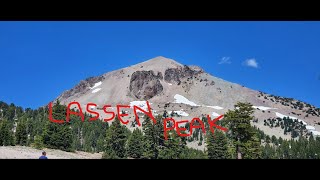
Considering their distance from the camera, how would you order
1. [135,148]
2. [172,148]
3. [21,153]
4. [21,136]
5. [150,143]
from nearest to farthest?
[21,153], [172,148], [150,143], [135,148], [21,136]

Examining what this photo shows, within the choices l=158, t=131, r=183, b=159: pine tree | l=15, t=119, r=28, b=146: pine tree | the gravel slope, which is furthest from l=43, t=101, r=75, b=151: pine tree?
l=15, t=119, r=28, b=146: pine tree

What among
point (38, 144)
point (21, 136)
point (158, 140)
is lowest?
point (38, 144)

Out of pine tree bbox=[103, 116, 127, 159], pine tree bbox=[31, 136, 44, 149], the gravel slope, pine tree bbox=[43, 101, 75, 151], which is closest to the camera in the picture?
the gravel slope

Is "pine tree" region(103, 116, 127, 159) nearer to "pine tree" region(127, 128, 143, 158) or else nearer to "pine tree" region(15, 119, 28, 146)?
"pine tree" region(127, 128, 143, 158)

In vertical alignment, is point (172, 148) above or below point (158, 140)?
below

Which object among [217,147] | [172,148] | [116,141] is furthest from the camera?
[116,141]

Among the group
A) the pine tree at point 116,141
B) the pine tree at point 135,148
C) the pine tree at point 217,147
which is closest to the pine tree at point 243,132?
the pine tree at point 217,147

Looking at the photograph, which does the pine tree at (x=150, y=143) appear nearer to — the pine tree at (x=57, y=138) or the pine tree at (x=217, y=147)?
the pine tree at (x=217, y=147)

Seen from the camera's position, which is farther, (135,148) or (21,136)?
(21,136)

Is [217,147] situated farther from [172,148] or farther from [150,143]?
[150,143]

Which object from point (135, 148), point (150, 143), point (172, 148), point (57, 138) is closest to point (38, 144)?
point (57, 138)
